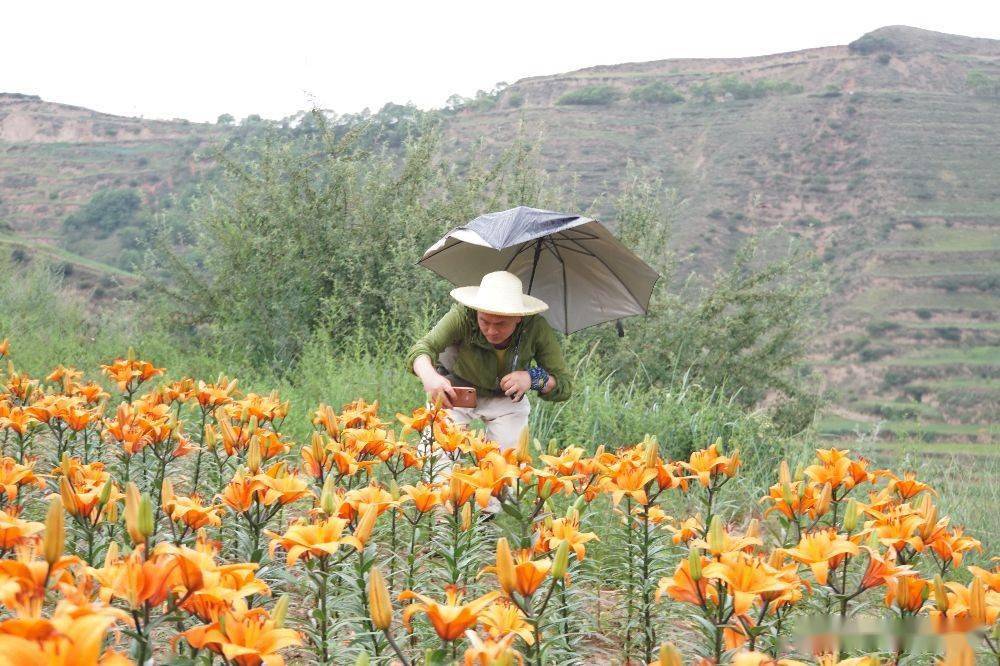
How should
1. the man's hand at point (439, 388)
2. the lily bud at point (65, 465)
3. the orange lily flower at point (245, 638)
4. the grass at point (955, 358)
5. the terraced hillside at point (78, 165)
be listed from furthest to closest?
the grass at point (955, 358)
the terraced hillside at point (78, 165)
the man's hand at point (439, 388)
the lily bud at point (65, 465)
the orange lily flower at point (245, 638)

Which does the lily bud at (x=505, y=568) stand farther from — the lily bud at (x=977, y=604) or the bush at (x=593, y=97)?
the bush at (x=593, y=97)

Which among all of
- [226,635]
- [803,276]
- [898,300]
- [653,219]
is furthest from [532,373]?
[898,300]

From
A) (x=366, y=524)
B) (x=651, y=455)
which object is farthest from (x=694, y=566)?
(x=651, y=455)

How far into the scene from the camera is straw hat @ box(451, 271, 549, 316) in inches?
139

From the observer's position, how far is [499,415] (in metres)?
4.05

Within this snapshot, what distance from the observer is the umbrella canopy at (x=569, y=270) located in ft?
Result: 14.6

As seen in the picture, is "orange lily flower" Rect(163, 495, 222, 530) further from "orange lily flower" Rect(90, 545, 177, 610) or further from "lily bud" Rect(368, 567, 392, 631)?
"lily bud" Rect(368, 567, 392, 631)

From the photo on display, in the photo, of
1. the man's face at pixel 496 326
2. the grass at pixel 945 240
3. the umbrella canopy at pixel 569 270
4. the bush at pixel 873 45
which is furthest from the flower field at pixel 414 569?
the bush at pixel 873 45

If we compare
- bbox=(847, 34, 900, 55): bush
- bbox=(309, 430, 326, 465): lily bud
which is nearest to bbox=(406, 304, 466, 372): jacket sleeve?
bbox=(309, 430, 326, 465): lily bud

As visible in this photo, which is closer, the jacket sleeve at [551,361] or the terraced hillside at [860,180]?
the jacket sleeve at [551,361]

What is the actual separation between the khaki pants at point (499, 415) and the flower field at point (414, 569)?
2.65 ft

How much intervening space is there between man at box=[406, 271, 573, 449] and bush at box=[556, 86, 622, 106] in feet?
138

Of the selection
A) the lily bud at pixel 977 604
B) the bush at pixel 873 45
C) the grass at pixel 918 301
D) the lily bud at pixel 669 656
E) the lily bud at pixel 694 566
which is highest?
the bush at pixel 873 45

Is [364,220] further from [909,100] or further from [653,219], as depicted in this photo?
[909,100]
